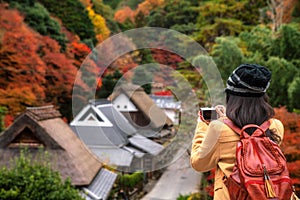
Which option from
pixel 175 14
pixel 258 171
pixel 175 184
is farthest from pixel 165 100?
pixel 258 171

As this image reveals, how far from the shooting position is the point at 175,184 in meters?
11.3

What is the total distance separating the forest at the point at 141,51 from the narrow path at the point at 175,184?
2.95 m

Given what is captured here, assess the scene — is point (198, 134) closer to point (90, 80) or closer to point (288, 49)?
point (288, 49)

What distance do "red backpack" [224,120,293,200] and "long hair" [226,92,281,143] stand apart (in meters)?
0.06

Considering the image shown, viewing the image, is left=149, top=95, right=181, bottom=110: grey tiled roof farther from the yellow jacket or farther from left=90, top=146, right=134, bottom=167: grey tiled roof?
the yellow jacket

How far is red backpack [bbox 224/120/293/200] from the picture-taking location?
1.12 metres

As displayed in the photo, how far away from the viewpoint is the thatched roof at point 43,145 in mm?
7070

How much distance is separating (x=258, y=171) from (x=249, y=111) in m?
0.23

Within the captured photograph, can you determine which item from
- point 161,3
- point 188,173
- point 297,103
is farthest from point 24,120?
point 161,3

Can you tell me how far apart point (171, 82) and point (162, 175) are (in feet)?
24.7

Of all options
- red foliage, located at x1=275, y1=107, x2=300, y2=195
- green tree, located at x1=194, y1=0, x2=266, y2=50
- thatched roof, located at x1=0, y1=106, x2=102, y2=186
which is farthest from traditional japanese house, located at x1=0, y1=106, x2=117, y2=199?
green tree, located at x1=194, y1=0, x2=266, y2=50

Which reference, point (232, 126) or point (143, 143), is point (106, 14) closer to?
point (143, 143)

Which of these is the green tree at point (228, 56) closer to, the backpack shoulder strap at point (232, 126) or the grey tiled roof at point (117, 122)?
the grey tiled roof at point (117, 122)

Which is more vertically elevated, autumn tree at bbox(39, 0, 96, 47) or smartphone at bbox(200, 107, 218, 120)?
autumn tree at bbox(39, 0, 96, 47)
